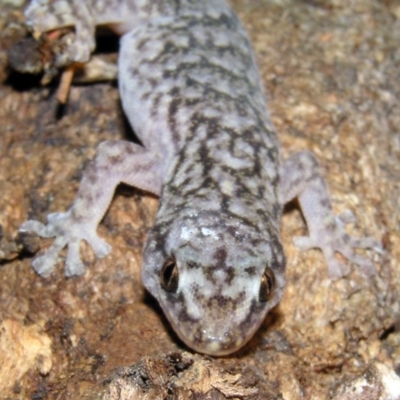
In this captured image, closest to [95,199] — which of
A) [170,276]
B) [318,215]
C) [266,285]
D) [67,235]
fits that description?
[67,235]

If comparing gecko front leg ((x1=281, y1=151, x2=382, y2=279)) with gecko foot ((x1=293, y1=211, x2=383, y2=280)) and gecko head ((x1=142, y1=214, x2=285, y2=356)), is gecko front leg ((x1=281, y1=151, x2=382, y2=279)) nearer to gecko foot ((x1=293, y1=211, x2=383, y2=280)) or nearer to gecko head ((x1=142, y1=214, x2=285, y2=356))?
gecko foot ((x1=293, y1=211, x2=383, y2=280))

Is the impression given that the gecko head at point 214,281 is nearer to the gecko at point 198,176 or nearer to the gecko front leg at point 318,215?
the gecko at point 198,176

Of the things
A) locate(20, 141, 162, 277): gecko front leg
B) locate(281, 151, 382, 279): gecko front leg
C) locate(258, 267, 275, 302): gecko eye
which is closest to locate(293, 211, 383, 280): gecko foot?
locate(281, 151, 382, 279): gecko front leg

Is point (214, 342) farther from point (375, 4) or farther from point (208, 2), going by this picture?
point (375, 4)

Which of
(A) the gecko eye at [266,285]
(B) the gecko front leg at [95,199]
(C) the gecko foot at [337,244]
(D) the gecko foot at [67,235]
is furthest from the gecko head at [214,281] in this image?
(C) the gecko foot at [337,244]

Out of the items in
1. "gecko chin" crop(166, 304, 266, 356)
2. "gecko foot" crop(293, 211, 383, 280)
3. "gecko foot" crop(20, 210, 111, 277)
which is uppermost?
"gecko chin" crop(166, 304, 266, 356)

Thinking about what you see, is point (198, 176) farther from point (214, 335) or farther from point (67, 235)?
point (214, 335)

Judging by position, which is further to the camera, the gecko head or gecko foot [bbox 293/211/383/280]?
gecko foot [bbox 293/211/383/280]

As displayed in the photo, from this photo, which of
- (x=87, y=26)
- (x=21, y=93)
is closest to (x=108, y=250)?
(x=21, y=93)
